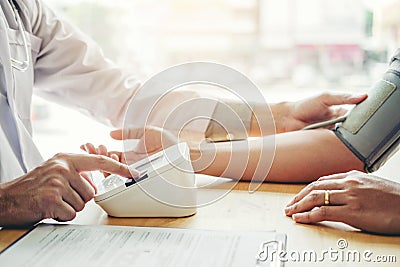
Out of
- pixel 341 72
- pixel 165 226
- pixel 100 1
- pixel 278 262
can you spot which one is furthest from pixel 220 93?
pixel 341 72

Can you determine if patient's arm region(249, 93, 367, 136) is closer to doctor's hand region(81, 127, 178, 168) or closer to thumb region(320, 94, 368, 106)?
thumb region(320, 94, 368, 106)

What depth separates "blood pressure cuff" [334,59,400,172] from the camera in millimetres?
1015

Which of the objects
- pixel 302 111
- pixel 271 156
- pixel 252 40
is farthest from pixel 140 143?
pixel 252 40

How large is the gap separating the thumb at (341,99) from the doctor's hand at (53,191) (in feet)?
1.54

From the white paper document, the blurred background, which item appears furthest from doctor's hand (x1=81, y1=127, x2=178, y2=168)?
the blurred background

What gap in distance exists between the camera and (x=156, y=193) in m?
0.84

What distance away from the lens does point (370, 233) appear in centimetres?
79

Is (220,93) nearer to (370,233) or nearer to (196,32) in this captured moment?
(370,233)

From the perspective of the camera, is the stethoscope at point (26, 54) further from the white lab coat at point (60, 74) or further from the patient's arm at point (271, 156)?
the patient's arm at point (271, 156)

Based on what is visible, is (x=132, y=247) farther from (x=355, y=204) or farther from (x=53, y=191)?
(x=355, y=204)

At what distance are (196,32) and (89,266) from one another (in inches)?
67.8

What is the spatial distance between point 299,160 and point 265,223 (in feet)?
0.84

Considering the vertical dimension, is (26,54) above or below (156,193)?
above

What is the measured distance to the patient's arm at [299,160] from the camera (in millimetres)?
1044
